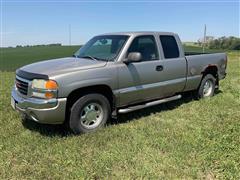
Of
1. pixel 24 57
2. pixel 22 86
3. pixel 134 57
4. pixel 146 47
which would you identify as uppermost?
pixel 146 47

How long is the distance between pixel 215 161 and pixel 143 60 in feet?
8.54

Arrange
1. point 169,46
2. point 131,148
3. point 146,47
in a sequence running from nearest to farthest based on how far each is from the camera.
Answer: point 131,148 → point 146,47 → point 169,46

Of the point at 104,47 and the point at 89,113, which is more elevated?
the point at 104,47

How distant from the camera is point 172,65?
6.45 metres

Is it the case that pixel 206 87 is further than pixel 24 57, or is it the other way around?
pixel 24 57

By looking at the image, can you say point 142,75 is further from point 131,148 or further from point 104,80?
point 131,148

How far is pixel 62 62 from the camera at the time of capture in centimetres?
553

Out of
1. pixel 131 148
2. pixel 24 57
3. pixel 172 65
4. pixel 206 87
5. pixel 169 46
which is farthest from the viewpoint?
pixel 24 57

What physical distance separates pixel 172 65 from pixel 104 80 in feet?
6.30

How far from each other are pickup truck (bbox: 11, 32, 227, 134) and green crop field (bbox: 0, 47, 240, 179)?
37cm

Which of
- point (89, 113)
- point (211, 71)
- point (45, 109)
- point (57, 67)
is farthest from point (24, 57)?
point (45, 109)

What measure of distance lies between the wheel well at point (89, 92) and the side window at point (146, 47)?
940 mm

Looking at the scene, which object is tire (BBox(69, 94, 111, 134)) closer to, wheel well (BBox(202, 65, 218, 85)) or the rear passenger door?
the rear passenger door

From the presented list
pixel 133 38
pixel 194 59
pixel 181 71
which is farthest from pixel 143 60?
pixel 194 59
